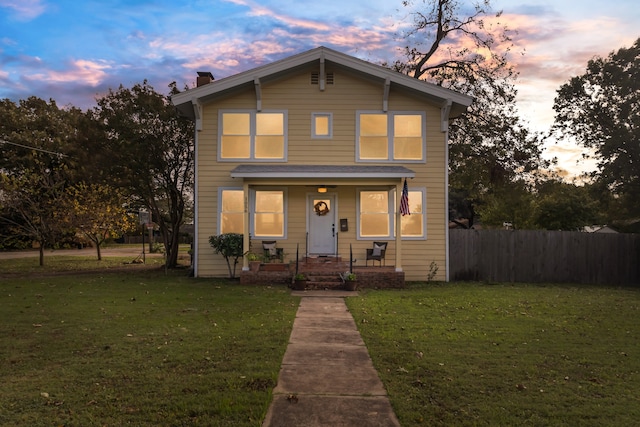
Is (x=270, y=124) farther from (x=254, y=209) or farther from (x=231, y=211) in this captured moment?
(x=231, y=211)

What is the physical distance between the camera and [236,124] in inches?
567

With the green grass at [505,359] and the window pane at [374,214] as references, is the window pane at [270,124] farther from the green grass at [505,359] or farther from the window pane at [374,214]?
the green grass at [505,359]

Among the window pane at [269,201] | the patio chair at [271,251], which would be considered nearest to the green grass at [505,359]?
the patio chair at [271,251]

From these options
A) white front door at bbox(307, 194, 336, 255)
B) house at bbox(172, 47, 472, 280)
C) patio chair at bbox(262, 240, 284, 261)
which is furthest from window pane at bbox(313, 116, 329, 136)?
patio chair at bbox(262, 240, 284, 261)

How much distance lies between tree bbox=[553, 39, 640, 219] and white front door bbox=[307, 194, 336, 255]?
36.3 feet

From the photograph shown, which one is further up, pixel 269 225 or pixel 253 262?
pixel 269 225

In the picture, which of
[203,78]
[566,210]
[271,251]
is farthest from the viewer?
[566,210]

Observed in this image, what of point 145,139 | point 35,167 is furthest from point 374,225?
point 35,167

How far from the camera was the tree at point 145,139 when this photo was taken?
1609 centimetres

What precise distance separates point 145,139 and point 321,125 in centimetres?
637

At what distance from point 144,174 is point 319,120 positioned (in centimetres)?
700

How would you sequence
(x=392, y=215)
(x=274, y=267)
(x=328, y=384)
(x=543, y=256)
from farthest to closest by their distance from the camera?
(x=543, y=256) < (x=392, y=215) < (x=274, y=267) < (x=328, y=384)

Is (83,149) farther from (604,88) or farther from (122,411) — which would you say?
(604,88)

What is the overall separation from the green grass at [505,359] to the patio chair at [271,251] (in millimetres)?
3804
